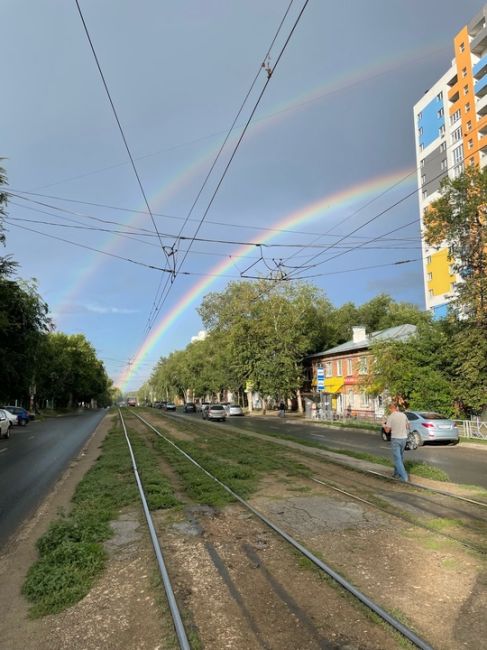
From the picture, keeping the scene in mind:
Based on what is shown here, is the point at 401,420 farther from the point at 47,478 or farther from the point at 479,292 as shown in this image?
the point at 479,292

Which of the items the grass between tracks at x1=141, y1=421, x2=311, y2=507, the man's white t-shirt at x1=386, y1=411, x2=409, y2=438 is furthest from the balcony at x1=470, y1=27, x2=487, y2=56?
the man's white t-shirt at x1=386, y1=411, x2=409, y2=438

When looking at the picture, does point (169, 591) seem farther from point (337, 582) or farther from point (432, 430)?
point (432, 430)

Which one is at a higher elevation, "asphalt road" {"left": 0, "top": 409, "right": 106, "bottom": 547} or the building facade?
the building facade

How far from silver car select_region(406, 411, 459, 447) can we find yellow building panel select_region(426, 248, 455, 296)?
4582 centimetres

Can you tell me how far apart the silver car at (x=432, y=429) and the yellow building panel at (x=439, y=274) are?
45816mm

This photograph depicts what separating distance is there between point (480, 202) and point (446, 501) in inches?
906

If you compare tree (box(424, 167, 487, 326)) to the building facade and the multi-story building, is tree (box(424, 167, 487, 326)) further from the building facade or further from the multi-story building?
the multi-story building

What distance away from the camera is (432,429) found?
21.4 metres

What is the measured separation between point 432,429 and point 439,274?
164ft

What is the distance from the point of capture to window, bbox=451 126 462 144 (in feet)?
214

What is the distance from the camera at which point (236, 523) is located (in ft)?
25.1

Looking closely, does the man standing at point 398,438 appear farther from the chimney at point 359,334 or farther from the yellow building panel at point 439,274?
the yellow building panel at point 439,274

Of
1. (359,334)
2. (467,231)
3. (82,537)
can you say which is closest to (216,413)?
(359,334)

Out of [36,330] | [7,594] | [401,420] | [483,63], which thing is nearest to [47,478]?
[7,594]
